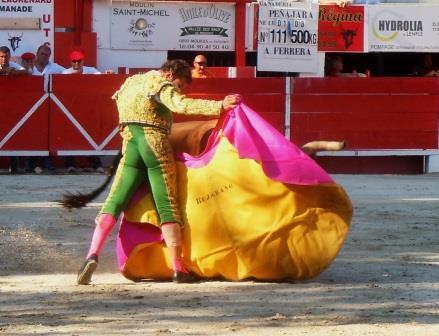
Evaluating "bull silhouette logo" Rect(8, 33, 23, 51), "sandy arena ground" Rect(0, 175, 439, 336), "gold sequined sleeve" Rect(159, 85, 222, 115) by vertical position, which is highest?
"bull silhouette logo" Rect(8, 33, 23, 51)

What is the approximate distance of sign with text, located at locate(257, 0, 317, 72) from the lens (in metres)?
16.8

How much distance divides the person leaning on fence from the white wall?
30.9ft

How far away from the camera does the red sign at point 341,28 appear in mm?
17266

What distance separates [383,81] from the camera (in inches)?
593

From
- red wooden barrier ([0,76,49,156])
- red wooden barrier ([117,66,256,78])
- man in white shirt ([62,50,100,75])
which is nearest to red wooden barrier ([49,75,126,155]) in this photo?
red wooden barrier ([0,76,49,156])

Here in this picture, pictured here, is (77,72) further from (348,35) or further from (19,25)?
(348,35)

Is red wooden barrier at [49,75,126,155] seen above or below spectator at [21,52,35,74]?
below

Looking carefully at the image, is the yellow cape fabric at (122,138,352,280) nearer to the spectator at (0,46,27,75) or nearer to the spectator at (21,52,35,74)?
the spectator at (0,46,27,75)

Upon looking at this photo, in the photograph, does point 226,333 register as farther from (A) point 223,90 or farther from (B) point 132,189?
(A) point 223,90

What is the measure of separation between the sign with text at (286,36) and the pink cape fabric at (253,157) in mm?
9688

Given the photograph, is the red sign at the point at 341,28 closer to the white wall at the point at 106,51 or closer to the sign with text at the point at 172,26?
the sign with text at the point at 172,26

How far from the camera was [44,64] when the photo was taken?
48.3ft

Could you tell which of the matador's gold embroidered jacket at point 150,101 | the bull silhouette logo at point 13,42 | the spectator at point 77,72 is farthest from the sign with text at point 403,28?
the matador's gold embroidered jacket at point 150,101

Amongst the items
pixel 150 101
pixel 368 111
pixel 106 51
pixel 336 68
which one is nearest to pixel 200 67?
pixel 368 111
